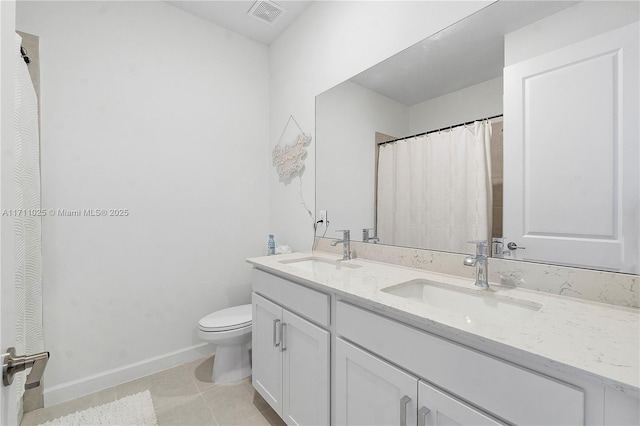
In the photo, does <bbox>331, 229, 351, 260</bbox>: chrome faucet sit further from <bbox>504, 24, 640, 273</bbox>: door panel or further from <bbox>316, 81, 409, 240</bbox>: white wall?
<bbox>504, 24, 640, 273</bbox>: door panel

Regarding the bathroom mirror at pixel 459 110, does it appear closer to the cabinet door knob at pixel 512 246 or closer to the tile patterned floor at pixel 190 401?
the cabinet door knob at pixel 512 246

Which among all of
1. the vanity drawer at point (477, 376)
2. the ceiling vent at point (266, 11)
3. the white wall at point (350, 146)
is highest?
the ceiling vent at point (266, 11)

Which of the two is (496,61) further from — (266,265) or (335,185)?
(266,265)

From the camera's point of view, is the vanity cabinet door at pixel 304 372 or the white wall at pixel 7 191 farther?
the vanity cabinet door at pixel 304 372

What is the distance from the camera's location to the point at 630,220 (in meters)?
0.86

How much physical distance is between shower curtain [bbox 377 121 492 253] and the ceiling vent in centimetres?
142

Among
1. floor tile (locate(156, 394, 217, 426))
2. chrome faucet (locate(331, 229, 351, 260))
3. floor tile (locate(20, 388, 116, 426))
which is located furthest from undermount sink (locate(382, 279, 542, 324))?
floor tile (locate(20, 388, 116, 426))

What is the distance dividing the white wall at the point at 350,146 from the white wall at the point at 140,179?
77cm

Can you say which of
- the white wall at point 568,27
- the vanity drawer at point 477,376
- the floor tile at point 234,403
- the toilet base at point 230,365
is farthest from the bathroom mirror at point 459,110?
the floor tile at point 234,403

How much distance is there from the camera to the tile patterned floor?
155cm

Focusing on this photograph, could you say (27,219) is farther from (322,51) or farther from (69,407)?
(322,51)

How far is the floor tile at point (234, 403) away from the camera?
1.56 m

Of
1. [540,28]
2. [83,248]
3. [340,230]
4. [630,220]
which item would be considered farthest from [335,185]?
[83,248]

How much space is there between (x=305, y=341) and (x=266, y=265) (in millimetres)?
448
